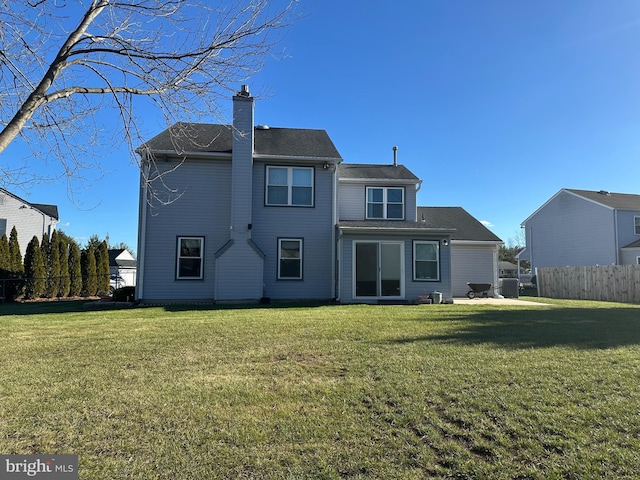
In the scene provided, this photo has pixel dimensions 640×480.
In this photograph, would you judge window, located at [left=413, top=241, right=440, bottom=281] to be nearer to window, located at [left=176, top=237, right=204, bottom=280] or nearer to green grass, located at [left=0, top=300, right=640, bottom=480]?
green grass, located at [left=0, top=300, right=640, bottom=480]

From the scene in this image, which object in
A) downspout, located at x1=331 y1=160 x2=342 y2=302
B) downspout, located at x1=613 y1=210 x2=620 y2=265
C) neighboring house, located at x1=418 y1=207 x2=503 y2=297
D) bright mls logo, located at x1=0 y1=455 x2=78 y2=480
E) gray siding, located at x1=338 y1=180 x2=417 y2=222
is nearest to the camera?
bright mls logo, located at x1=0 y1=455 x2=78 y2=480

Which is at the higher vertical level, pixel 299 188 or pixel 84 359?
pixel 299 188

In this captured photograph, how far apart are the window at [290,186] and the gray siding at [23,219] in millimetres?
18042

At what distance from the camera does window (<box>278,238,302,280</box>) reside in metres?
14.3

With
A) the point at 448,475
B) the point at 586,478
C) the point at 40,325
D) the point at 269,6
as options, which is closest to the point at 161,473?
the point at 448,475

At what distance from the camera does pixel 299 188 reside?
1456 centimetres

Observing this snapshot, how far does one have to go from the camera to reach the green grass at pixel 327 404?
267cm

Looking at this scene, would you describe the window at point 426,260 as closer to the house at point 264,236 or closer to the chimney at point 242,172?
the house at point 264,236

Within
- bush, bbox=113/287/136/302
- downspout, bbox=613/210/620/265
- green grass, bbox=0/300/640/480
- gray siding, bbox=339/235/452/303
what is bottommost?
green grass, bbox=0/300/640/480

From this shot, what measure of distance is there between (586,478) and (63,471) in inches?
136

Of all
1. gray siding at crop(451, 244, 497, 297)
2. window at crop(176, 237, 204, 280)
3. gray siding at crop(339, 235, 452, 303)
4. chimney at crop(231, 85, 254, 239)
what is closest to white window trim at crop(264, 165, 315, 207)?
chimney at crop(231, 85, 254, 239)

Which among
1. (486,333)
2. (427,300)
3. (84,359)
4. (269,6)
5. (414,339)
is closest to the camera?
(84,359)

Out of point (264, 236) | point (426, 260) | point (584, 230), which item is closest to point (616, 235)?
point (584, 230)

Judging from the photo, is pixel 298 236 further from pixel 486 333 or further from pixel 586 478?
pixel 586 478
